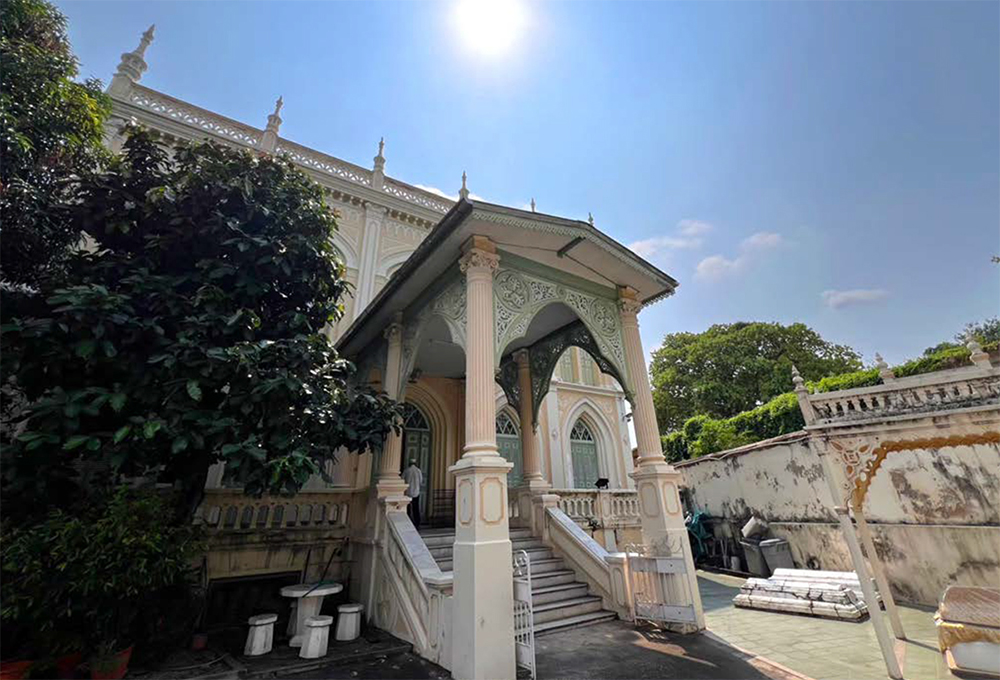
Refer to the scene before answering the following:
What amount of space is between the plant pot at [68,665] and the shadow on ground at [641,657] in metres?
4.42

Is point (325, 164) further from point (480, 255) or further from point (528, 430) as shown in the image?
point (528, 430)

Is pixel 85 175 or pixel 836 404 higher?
pixel 85 175

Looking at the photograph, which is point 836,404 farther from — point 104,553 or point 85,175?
point 85,175

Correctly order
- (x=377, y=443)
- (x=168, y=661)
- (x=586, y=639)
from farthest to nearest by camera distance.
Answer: (x=377, y=443) < (x=586, y=639) < (x=168, y=661)

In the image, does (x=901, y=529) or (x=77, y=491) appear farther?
(x=901, y=529)

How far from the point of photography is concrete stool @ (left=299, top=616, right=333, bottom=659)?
4504 millimetres

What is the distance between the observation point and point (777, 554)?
348 inches

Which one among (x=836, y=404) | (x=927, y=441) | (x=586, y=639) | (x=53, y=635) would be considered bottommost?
(x=586, y=639)

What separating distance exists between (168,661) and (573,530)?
519 centimetres

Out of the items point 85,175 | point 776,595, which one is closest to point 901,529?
point 776,595

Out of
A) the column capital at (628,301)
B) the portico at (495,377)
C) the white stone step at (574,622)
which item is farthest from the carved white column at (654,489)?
the white stone step at (574,622)

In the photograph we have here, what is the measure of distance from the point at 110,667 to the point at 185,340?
10.1 ft

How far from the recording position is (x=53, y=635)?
3.79 metres

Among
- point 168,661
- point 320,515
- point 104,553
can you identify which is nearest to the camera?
point 104,553
